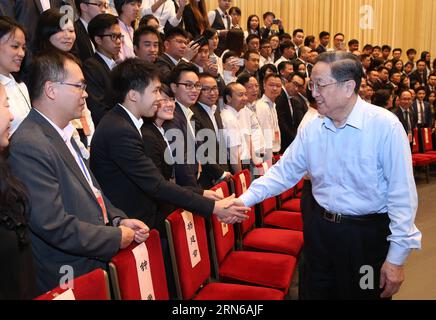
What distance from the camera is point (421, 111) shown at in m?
7.48

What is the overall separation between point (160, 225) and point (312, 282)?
870 mm

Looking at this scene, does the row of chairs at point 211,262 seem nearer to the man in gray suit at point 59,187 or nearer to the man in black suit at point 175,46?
the man in gray suit at point 59,187

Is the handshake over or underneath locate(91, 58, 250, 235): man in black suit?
underneath

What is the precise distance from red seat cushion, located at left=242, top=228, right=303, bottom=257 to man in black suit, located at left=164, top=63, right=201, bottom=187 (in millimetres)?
532

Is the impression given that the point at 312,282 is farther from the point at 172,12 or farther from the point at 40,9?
the point at 172,12

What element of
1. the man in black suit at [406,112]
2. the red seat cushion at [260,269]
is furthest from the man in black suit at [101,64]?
the man in black suit at [406,112]

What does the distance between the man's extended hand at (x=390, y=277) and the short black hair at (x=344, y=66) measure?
70 centimetres

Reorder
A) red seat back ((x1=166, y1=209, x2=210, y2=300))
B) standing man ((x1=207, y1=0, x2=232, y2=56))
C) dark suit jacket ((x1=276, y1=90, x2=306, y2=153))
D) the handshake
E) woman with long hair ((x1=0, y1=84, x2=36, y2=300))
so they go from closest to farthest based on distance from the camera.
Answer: woman with long hair ((x1=0, y1=84, x2=36, y2=300)) → red seat back ((x1=166, y1=209, x2=210, y2=300)) → the handshake → dark suit jacket ((x1=276, y1=90, x2=306, y2=153)) → standing man ((x1=207, y1=0, x2=232, y2=56))

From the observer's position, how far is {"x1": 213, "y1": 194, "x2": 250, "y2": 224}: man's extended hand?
233cm

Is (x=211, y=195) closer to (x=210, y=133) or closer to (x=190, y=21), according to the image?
(x=210, y=133)

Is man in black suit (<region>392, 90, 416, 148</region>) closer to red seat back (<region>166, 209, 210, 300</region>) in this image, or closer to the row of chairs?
the row of chairs

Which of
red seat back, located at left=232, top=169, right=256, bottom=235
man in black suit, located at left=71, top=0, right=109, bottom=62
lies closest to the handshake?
red seat back, located at left=232, top=169, right=256, bottom=235

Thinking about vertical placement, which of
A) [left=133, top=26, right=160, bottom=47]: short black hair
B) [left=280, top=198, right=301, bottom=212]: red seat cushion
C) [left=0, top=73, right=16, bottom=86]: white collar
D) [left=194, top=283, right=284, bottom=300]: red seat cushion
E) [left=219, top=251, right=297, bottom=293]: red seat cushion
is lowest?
[left=280, top=198, right=301, bottom=212]: red seat cushion

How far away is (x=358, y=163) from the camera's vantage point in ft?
6.04
